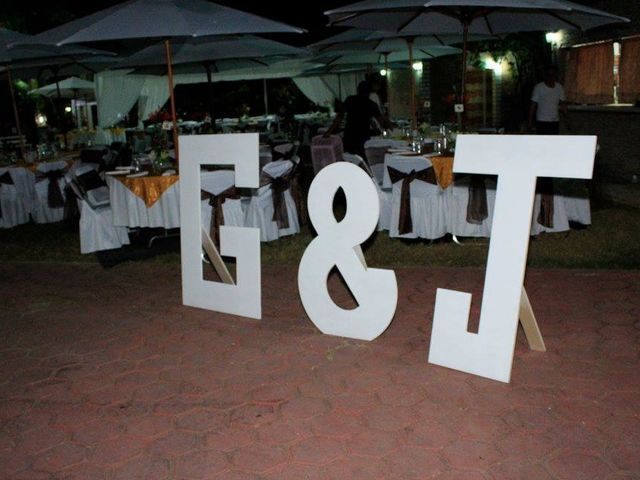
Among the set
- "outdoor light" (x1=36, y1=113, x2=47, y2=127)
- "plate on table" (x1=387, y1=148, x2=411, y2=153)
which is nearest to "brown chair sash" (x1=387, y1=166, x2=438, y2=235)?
"plate on table" (x1=387, y1=148, x2=411, y2=153)

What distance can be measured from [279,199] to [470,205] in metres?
2.07

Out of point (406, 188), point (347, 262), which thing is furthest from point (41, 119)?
point (347, 262)

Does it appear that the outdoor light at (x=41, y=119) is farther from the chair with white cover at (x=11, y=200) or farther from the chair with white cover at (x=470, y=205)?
the chair with white cover at (x=470, y=205)

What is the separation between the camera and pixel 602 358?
4.07 metres

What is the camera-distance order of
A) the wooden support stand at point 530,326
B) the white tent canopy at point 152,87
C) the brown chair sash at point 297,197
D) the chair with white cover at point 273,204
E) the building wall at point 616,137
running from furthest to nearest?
the white tent canopy at point 152,87 < the building wall at point 616,137 < the brown chair sash at point 297,197 < the chair with white cover at point 273,204 < the wooden support stand at point 530,326

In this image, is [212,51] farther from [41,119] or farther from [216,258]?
[41,119]

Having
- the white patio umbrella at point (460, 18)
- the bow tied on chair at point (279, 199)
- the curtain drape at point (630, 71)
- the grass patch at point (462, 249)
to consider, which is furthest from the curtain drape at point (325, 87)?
the bow tied on chair at point (279, 199)

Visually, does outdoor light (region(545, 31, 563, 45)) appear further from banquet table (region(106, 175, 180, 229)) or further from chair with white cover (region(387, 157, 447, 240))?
banquet table (region(106, 175, 180, 229))

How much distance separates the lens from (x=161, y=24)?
620 cm

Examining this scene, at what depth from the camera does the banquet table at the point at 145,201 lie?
6867 mm

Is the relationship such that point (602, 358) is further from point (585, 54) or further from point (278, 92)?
point (278, 92)

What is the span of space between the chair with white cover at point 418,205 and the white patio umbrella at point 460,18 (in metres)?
1.14

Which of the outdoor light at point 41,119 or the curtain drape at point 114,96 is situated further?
the outdoor light at point 41,119

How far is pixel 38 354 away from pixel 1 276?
256cm
